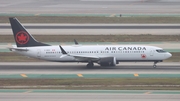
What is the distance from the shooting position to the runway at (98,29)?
89225 mm

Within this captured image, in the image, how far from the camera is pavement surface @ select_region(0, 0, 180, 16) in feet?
381

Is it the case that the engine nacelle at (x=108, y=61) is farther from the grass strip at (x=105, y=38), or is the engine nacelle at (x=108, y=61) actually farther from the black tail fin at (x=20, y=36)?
the grass strip at (x=105, y=38)

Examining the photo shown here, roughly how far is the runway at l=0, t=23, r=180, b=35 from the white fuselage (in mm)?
26201

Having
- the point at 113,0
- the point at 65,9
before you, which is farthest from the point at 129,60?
the point at 113,0

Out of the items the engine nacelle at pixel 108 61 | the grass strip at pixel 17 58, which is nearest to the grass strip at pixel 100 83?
the engine nacelle at pixel 108 61

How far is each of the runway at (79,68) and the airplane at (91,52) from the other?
0.88 m

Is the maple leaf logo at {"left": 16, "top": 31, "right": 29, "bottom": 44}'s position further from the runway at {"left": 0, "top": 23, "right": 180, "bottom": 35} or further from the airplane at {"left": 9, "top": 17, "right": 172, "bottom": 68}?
the runway at {"left": 0, "top": 23, "right": 180, "bottom": 35}
